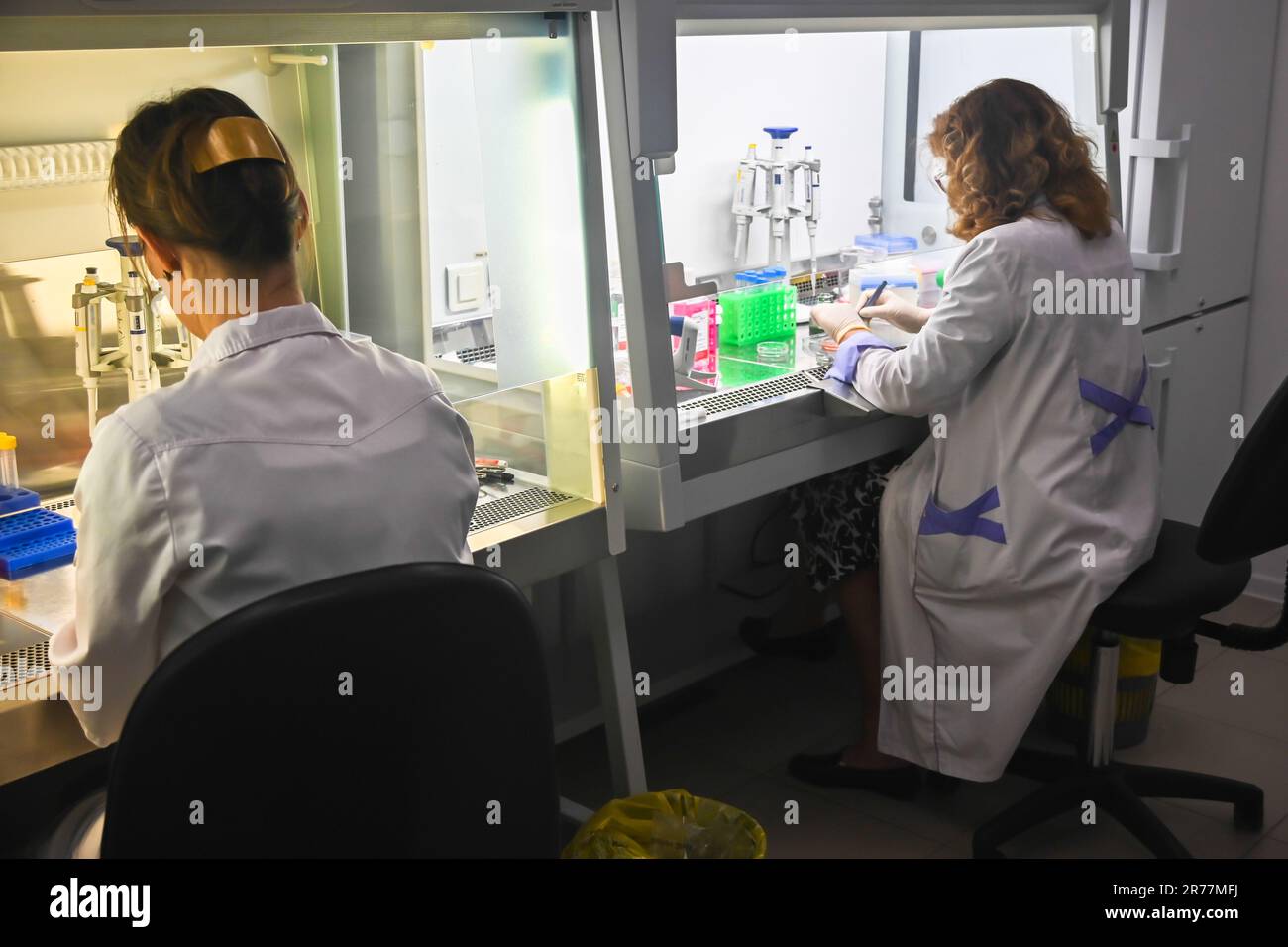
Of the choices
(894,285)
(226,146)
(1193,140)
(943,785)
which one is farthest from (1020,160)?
(226,146)

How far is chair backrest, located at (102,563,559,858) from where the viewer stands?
0.99 m

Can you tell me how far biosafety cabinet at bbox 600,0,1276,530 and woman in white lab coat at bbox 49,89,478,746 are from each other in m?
0.89

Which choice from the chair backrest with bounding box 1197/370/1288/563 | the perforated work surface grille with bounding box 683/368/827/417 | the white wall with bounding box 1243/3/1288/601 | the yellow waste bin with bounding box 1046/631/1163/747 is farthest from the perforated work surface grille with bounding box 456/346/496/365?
the white wall with bounding box 1243/3/1288/601

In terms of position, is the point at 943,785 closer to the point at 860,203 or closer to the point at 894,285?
the point at 894,285

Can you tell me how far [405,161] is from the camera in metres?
1.95

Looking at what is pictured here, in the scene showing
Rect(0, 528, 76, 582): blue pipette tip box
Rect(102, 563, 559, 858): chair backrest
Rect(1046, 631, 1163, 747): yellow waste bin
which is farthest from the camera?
Rect(1046, 631, 1163, 747): yellow waste bin

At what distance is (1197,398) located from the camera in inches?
141

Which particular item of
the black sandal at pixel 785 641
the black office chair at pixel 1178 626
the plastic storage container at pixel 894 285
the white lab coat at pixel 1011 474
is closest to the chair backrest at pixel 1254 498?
the black office chair at pixel 1178 626

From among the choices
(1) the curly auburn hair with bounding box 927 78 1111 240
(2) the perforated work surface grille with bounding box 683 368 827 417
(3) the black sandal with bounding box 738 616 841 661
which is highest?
(1) the curly auburn hair with bounding box 927 78 1111 240

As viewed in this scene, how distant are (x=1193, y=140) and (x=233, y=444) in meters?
2.91

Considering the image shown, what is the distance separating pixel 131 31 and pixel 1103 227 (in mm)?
1768

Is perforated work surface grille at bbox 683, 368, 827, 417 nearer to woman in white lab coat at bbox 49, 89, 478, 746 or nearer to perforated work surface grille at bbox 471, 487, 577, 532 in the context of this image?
perforated work surface grille at bbox 471, 487, 577, 532
